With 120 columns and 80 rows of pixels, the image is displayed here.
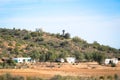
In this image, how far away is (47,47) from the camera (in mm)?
147875

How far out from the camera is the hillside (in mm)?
126375

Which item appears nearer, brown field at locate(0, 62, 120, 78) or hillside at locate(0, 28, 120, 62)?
brown field at locate(0, 62, 120, 78)

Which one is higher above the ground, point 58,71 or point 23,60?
point 23,60

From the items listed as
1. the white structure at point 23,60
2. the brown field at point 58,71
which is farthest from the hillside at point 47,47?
the brown field at point 58,71

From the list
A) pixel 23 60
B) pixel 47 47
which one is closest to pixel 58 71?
pixel 23 60

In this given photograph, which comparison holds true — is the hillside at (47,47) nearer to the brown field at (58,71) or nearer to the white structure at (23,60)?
the white structure at (23,60)

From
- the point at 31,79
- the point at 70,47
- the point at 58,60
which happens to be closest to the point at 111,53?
the point at 70,47

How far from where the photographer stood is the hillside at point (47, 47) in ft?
415

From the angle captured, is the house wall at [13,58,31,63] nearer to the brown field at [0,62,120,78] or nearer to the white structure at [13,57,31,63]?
the white structure at [13,57,31,63]

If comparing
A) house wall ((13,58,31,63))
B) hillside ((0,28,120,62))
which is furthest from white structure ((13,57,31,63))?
hillside ((0,28,120,62))

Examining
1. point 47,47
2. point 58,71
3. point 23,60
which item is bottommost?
point 58,71

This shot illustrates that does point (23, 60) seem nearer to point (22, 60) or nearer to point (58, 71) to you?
point (22, 60)

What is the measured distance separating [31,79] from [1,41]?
87.2 meters

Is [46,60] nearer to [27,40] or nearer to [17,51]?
[17,51]
